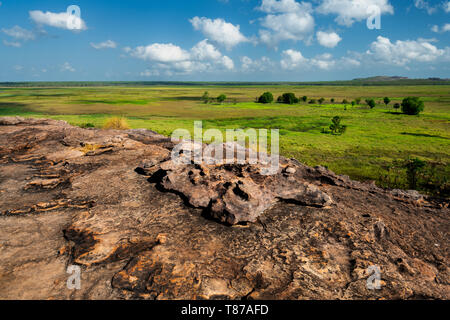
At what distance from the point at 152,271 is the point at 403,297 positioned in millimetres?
4610

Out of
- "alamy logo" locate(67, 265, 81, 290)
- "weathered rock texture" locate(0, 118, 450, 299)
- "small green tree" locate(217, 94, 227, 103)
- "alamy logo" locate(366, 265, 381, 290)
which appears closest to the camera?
"alamy logo" locate(67, 265, 81, 290)

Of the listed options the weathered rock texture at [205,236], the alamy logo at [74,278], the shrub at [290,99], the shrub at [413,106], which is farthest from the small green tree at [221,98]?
the alamy logo at [74,278]

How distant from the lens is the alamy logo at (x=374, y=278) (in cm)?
493

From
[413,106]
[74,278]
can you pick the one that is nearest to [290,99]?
[413,106]

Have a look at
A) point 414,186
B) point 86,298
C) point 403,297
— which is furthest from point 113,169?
point 414,186

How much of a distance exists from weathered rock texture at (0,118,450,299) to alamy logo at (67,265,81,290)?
9 cm

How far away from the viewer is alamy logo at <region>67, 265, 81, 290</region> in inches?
179

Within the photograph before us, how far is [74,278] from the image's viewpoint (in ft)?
15.4

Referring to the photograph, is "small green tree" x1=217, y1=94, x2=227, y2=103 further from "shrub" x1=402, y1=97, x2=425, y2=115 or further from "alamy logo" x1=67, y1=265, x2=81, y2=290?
"alamy logo" x1=67, y1=265, x2=81, y2=290

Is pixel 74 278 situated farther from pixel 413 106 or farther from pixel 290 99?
pixel 290 99

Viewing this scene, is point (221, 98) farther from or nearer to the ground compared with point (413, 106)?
farther from the ground

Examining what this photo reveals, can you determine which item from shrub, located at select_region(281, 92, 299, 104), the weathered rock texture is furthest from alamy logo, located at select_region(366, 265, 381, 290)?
shrub, located at select_region(281, 92, 299, 104)

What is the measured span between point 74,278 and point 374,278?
5.58 m
